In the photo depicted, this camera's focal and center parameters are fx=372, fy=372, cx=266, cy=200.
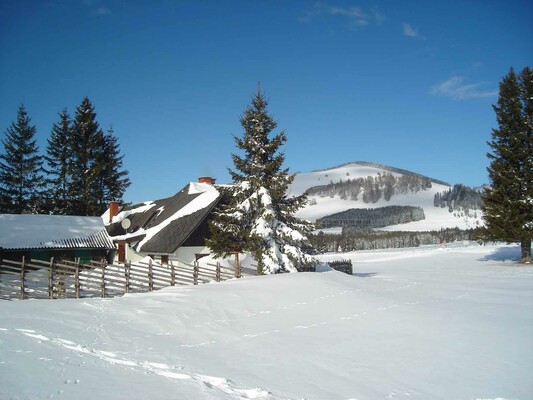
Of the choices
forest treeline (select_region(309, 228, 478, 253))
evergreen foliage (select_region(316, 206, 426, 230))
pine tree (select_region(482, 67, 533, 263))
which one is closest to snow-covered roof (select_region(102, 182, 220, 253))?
pine tree (select_region(482, 67, 533, 263))

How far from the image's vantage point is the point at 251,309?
1281cm

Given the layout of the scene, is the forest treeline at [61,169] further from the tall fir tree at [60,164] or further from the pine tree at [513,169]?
the pine tree at [513,169]

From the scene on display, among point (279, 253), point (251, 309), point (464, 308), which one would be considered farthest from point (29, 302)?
point (464, 308)

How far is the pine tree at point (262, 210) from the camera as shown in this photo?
19359 mm

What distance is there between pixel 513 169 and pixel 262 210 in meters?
23.8

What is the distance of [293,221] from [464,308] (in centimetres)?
926

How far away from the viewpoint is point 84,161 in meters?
40.7

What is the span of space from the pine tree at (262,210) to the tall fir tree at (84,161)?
2479cm

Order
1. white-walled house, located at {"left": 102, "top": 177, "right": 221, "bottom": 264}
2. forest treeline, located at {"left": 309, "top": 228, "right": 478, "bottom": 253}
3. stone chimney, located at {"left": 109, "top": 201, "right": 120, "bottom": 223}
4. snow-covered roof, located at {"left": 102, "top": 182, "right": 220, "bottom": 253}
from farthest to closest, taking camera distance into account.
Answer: forest treeline, located at {"left": 309, "top": 228, "right": 478, "bottom": 253} < stone chimney, located at {"left": 109, "top": 201, "right": 120, "bottom": 223} < snow-covered roof, located at {"left": 102, "top": 182, "right": 220, "bottom": 253} < white-walled house, located at {"left": 102, "top": 177, "right": 221, "bottom": 264}

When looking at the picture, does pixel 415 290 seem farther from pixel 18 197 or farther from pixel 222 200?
pixel 18 197

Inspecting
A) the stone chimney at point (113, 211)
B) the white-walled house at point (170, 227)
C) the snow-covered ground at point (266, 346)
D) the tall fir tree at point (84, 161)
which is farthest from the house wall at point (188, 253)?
the tall fir tree at point (84, 161)

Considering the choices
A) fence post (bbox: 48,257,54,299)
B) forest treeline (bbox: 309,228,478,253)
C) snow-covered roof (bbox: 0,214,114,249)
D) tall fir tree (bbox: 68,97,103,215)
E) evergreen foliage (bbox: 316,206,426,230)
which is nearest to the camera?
fence post (bbox: 48,257,54,299)

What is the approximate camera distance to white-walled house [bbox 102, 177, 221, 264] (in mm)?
23484

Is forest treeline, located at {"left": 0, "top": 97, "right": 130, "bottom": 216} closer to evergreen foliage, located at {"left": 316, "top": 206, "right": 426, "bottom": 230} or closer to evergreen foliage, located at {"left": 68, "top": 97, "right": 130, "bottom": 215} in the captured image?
evergreen foliage, located at {"left": 68, "top": 97, "right": 130, "bottom": 215}
